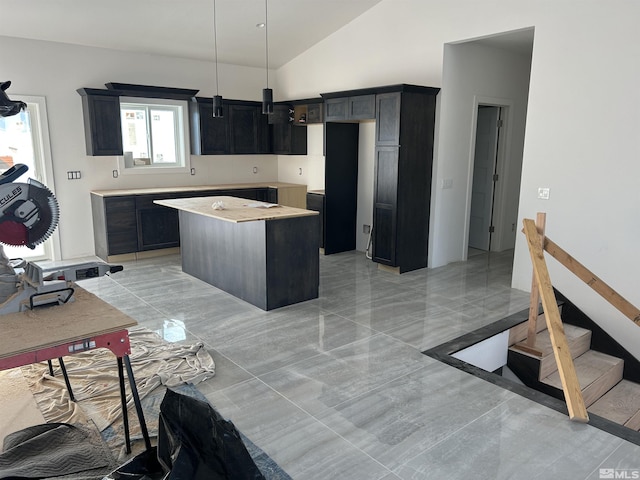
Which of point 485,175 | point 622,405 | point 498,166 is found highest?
point 498,166

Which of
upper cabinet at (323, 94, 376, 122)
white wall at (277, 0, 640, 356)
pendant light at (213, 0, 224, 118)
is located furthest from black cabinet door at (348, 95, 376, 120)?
pendant light at (213, 0, 224, 118)

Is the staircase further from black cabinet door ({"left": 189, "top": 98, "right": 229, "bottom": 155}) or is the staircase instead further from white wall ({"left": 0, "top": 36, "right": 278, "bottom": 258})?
white wall ({"left": 0, "top": 36, "right": 278, "bottom": 258})

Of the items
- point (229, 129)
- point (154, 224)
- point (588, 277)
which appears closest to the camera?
point (588, 277)

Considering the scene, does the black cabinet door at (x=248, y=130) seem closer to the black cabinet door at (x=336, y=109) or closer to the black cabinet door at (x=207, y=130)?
the black cabinet door at (x=207, y=130)

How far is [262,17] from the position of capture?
599 centimetres

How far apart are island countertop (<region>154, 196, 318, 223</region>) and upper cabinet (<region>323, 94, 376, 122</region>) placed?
1.71 meters

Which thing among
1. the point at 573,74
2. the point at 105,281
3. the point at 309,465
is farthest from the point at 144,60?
the point at 309,465

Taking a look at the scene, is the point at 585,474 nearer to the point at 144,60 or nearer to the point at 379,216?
the point at 379,216

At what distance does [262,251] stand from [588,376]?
3018 mm

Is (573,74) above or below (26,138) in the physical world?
above

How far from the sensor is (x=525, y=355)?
404 centimetres

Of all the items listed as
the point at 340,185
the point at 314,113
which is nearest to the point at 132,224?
the point at 340,185

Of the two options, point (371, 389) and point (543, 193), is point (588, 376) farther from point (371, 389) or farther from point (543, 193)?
point (371, 389)

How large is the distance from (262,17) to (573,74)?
144 inches
